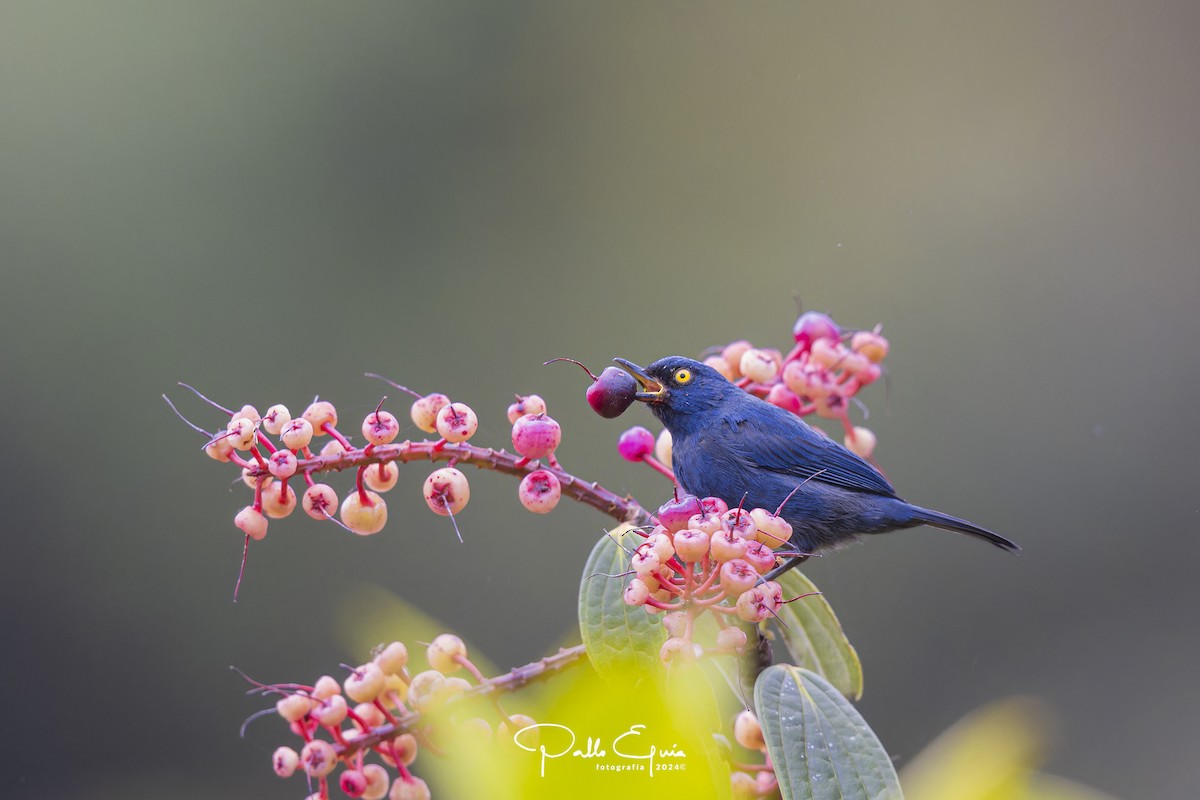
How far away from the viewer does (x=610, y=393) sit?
1032mm

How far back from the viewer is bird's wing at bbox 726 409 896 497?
1.42m

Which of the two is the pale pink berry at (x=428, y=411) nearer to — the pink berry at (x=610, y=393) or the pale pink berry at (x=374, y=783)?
the pink berry at (x=610, y=393)

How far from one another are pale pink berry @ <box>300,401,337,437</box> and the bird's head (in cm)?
50

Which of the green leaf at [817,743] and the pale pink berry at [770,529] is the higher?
the pale pink berry at [770,529]

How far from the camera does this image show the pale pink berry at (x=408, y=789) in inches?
38.1

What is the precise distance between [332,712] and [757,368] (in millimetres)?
546

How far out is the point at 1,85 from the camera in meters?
2.50

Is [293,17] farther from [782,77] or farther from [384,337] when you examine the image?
[782,77]

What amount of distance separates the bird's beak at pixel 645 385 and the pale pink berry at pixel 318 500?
1.68 feet

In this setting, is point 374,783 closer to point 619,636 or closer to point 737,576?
point 619,636

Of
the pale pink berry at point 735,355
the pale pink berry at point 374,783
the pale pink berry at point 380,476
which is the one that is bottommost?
the pale pink berry at point 374,783

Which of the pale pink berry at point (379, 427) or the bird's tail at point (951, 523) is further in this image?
the bird's tail at point (951, 523)

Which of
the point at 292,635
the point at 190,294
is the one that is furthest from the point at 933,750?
the point at 190,294

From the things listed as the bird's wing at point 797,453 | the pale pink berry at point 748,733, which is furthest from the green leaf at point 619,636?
the bird's wing at point 797,453
